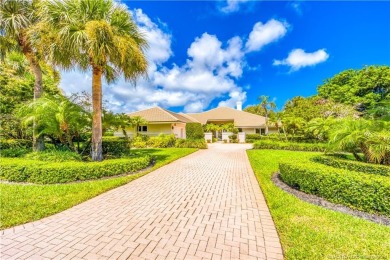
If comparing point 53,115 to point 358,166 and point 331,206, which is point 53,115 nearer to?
point 331,206

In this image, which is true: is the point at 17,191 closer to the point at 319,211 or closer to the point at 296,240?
the point at 296,240

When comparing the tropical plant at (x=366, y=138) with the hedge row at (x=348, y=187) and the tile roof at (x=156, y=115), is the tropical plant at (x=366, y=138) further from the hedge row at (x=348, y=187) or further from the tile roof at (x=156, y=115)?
the tile roof at (x=156, y=115)

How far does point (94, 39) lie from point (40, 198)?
20.5 feet

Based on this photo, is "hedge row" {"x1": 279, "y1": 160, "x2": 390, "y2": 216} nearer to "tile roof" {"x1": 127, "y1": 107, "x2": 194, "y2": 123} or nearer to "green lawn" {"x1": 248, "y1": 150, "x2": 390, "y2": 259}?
"green lawn" {"x1": 248, "y1": 150, "x2": 390, "y2": 259}

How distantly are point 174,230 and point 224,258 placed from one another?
4.22 ft

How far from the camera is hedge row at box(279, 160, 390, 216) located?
15.7 ft

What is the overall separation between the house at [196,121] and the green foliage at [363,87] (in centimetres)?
1449

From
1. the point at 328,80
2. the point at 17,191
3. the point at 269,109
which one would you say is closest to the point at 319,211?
the point at 17,191

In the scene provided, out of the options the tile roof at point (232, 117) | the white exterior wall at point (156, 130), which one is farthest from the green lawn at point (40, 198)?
the tile roof at point (232, 117)

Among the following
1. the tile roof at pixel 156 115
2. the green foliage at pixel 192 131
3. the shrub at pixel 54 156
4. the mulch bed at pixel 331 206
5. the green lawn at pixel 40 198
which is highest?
the tile roof at pixel 156 115

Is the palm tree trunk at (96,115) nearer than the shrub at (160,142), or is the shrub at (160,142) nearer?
the palm tree trunk at (96,115)

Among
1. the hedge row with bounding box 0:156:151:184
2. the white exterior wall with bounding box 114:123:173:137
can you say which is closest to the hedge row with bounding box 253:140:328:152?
the white exterior wall with bounding box 114:123:173:137

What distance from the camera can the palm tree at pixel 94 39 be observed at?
27.1 feet

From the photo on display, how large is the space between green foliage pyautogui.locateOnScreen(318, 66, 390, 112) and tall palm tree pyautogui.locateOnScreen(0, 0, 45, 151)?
132ft
